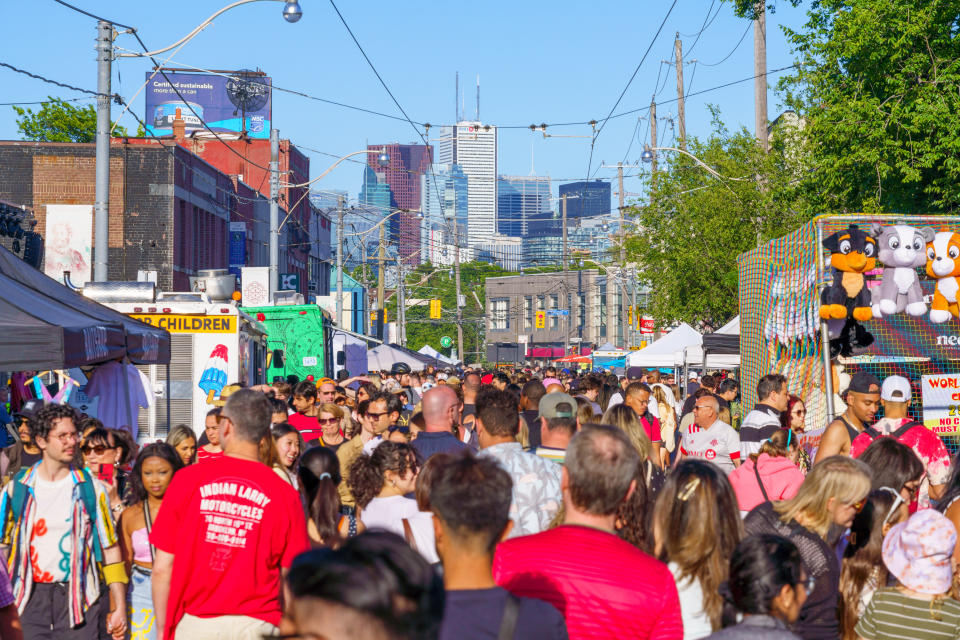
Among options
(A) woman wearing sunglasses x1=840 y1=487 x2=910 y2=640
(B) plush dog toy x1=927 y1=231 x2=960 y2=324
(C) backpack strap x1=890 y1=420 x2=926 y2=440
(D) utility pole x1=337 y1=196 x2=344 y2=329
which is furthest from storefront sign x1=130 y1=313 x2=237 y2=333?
(D) utility pole x1=337 y1=196 x2=344 y2=329

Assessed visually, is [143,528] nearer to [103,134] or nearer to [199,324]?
[103,134]

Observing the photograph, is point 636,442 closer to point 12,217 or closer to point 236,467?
point 236,467

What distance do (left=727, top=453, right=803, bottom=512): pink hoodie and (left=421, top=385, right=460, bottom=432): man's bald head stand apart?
209 cm

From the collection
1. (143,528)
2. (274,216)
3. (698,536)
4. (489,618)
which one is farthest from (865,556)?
(274,216)

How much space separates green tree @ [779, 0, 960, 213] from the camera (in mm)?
18484

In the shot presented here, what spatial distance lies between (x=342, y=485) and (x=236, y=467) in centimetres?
324

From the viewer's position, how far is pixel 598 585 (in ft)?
12.4

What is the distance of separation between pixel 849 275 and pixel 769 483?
18.1 feet

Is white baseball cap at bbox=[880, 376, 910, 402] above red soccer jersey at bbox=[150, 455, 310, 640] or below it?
above

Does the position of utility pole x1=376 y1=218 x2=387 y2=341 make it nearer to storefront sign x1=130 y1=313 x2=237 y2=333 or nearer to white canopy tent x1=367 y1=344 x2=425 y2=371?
white canopy tent x1=367 y1=344 x2=425 y2=371

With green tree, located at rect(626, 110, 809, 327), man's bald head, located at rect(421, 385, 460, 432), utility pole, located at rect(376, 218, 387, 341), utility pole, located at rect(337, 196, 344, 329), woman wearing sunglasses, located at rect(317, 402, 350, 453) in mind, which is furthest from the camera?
utility pole, located at rect(376, 218, 387, 341)

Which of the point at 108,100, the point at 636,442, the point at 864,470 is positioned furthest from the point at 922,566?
the point at 108,100

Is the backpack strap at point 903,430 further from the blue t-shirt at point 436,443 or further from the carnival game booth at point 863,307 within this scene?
the blue t-shirt at point 436,443

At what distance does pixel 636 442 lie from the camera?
8.25 meters
